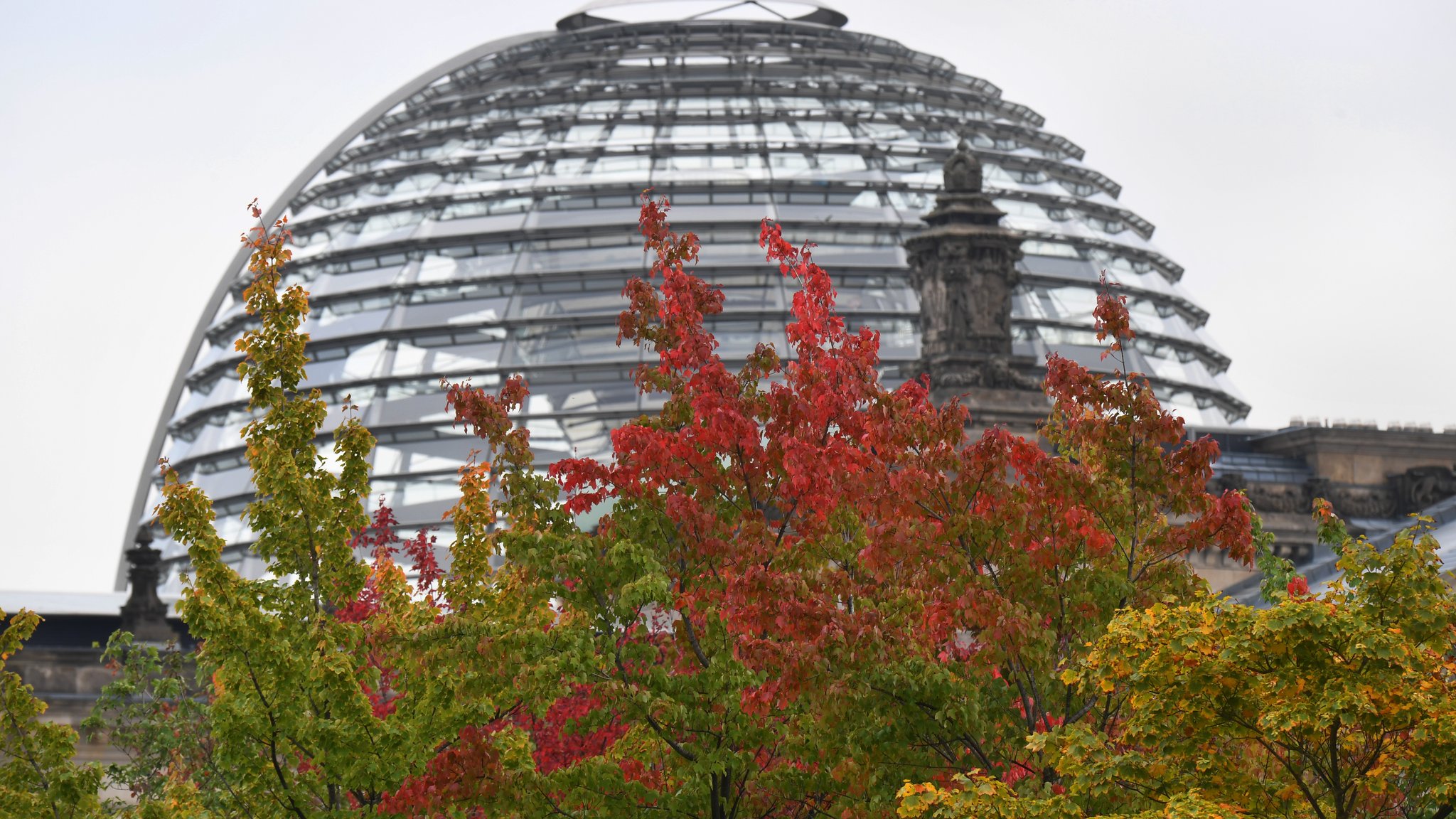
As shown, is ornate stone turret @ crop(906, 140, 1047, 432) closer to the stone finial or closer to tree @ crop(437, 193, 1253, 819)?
the stone finial

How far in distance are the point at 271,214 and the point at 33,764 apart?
46.7 metres

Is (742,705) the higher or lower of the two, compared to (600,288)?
lower

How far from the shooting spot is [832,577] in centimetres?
1586

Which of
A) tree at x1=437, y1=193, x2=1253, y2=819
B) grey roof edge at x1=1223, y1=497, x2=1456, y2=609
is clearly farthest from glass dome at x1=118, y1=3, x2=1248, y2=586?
tree at x1=437, y1=193, x2=1253, y2=819

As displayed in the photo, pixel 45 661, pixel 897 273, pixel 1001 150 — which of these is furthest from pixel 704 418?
pixel 1001 150

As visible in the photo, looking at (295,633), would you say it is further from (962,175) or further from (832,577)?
(962,175)

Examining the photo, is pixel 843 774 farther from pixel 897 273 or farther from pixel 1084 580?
pixel 897 273

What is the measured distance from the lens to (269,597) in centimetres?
1505

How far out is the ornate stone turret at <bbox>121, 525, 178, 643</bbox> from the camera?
36125mm

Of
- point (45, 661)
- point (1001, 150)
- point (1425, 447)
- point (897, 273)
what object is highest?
point (1001, 150)

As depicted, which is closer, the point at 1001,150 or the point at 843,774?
the point at 843,774

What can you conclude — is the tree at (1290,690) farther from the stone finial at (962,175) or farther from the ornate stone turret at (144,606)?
the ornate stone turret at (144,606)

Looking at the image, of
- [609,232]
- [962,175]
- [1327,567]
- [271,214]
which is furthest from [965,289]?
[271,214]

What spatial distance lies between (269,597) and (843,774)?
4072mm
